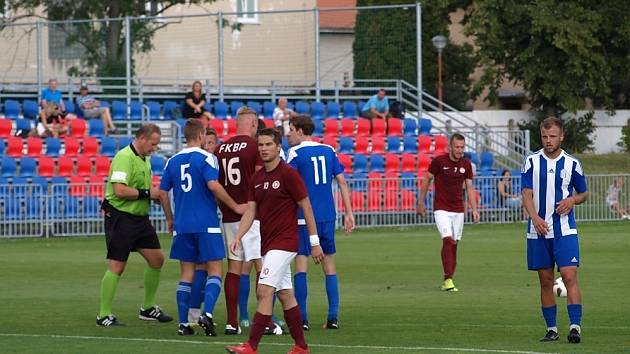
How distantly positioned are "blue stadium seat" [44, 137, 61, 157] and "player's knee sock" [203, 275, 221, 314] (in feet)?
63.9

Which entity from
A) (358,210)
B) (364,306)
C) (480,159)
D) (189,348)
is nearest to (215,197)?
(189,348)

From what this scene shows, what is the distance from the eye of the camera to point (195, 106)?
35031mm

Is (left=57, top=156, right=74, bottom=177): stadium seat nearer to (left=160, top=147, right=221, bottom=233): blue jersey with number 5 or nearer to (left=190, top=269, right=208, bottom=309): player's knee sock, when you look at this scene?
(left=190, top=269, right=208, bottom=309): player's knee sock

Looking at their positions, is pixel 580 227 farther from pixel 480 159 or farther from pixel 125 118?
pixel 125 118

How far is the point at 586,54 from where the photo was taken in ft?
163

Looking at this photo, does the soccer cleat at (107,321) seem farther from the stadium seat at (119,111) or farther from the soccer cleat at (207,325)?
the stadium seat at (119,111)

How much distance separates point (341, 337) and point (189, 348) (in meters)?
1.59

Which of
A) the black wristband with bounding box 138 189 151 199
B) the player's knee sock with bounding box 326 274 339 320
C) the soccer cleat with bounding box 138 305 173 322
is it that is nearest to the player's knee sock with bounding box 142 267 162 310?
the soccer cleat with bounding box 138 305 173 322

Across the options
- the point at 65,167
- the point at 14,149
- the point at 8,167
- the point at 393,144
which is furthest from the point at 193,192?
the point at 393,144

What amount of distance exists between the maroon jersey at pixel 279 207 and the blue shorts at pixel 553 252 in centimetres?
237

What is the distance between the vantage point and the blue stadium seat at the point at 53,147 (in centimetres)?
3259

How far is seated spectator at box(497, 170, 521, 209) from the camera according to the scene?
107 ft

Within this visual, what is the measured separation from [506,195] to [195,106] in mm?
8047

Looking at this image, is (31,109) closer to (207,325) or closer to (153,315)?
(153,315)
